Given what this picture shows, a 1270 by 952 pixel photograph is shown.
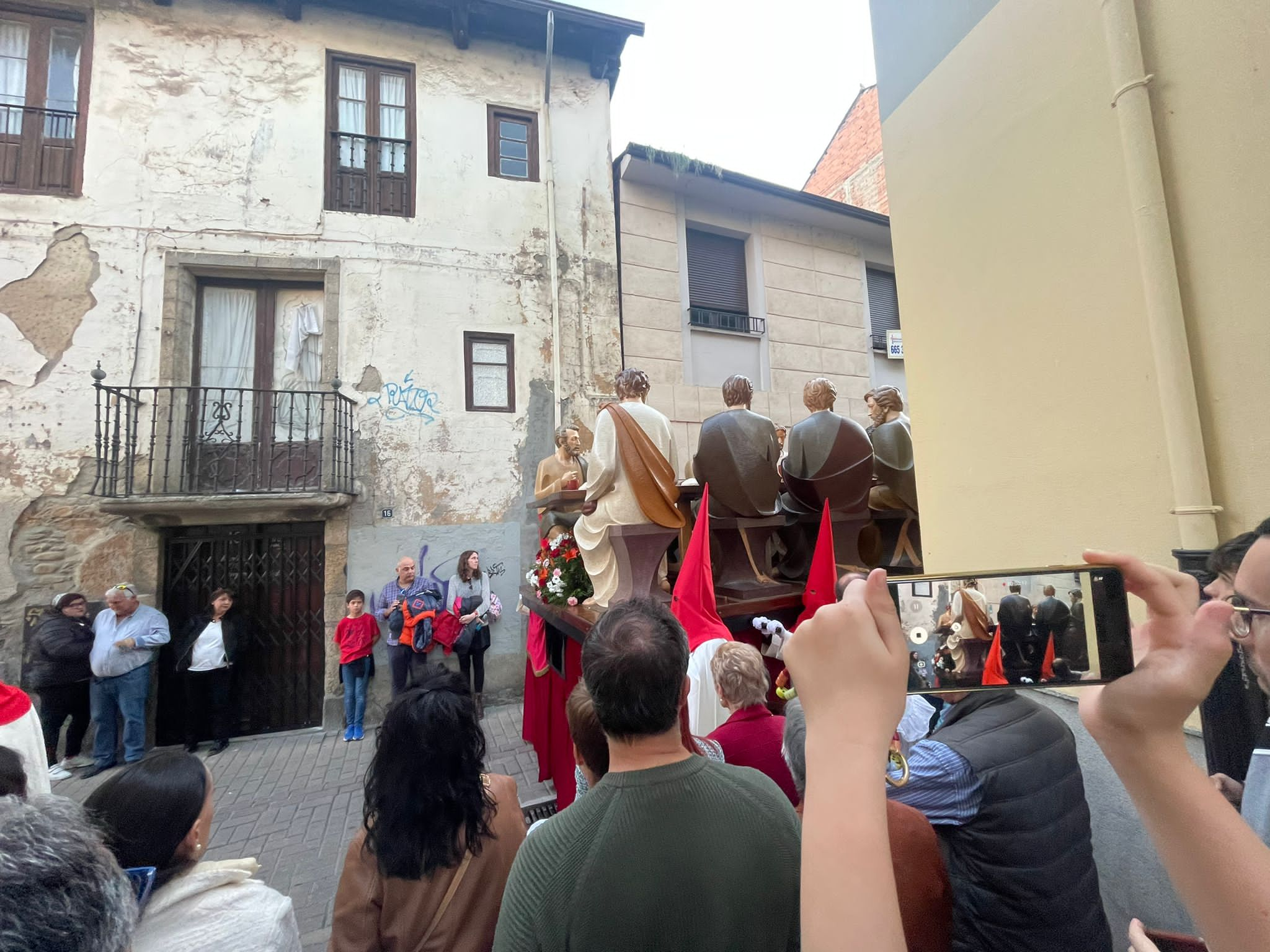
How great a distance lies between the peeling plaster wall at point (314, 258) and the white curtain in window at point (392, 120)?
277mm

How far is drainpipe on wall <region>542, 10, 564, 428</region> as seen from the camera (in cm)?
802

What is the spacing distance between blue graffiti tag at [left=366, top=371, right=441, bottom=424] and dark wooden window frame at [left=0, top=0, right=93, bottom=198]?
430cm

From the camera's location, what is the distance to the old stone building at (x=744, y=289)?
8.72 metres

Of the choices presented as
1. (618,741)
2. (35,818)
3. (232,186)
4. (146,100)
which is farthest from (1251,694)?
(146,100)

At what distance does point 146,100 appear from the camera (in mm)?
7137

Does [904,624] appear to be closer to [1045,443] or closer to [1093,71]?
[1045,443]

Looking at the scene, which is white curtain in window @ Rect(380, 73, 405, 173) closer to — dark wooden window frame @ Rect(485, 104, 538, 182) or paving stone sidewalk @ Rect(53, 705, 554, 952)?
dark wooden window frame @ Rect(485, 104, 538, 182)

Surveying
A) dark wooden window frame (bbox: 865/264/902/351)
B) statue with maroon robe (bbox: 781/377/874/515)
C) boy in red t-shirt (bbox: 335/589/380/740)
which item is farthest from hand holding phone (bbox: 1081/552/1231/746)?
dark wooden window frame (bbox: 865/264/902/351)

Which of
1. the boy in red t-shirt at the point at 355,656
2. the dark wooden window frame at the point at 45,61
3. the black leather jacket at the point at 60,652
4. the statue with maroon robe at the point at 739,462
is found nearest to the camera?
the statue with maroon robe at the point at 739,462

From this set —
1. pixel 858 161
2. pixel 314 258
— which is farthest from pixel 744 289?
pixel 314 258

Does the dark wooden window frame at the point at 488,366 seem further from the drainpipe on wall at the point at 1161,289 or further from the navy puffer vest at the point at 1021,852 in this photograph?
the navy puffer vest at the point at 1021,852

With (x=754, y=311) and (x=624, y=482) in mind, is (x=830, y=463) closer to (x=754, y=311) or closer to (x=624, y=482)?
(x=624, y=482)

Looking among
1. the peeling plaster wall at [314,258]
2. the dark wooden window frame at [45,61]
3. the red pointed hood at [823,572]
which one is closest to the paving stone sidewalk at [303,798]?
the peeling plaster wall at [314,258]

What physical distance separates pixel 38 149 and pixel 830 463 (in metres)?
9.90
